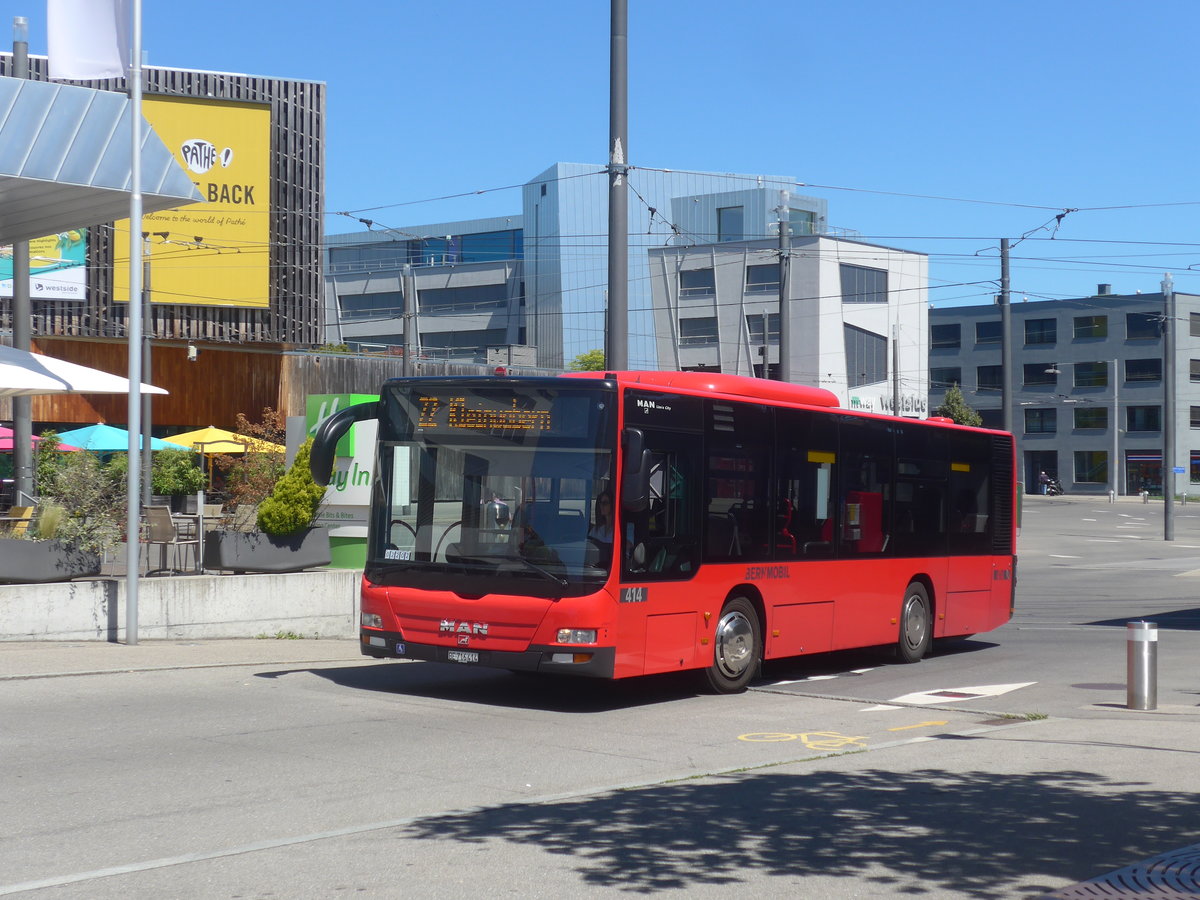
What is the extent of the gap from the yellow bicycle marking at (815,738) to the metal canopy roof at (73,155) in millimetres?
9051

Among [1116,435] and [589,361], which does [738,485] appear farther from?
[1116,435]

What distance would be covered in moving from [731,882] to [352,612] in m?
12.4

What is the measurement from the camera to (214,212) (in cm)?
4409

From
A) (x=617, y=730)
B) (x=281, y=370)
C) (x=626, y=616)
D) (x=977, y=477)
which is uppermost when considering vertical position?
(x=281, y=370)

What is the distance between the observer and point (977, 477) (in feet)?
57.1

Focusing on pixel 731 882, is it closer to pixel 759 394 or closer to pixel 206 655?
pixel 759 394

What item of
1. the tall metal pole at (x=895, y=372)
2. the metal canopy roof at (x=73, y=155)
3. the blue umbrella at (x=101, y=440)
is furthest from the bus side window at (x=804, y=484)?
the tall metal pole at (x=895, y=372)

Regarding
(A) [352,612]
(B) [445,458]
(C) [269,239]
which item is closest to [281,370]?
(C) [269,239]

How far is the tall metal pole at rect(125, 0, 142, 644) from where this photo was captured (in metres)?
14.5

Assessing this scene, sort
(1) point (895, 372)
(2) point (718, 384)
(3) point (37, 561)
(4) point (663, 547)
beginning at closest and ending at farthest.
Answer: (4) point (663, 547) → (2) point (718, 384) → (3) point (37, 561) → (1) point (895, 372)

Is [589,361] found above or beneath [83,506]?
above

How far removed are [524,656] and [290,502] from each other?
704 cm

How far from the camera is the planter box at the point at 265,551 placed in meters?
17.0

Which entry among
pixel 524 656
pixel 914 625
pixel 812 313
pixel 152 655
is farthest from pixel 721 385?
pixel 812 313
